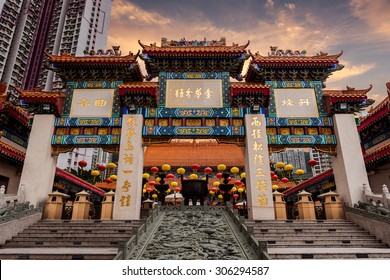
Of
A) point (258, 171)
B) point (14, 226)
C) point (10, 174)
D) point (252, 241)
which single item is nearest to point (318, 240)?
point (252, 241)

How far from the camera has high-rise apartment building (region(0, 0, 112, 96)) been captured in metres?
52.0

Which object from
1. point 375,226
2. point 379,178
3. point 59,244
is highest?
point 379,178

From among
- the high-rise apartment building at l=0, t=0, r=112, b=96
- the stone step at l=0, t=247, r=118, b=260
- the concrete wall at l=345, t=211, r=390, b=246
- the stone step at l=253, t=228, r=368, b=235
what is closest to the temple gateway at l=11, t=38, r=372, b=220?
the concrete wall at l=345, t=211, r=390, b=246

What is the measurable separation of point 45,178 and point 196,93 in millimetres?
8769

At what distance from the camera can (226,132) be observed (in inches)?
513

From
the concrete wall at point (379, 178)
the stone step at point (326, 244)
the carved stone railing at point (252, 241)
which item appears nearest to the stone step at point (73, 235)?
the carved stone railing at point (252, 241)

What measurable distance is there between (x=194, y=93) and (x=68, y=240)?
9121 mm

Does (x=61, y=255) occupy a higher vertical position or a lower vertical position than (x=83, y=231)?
lower

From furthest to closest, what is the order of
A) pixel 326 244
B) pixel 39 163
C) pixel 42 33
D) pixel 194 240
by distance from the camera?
pixel 42 33 → pixel 39 163 → pixel 326 244 → pixel 194 240

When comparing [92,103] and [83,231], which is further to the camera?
[92,103]

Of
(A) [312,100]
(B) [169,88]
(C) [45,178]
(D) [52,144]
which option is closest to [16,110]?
(D) [52,144]

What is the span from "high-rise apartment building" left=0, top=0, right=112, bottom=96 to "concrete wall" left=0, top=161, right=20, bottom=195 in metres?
43.9

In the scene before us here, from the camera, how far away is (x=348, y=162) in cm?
1224

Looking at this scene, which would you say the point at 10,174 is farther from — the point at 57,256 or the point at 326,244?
the point at 326,244
